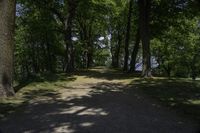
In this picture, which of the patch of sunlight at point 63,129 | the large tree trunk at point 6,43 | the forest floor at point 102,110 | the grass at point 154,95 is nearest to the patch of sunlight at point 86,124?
the forest floor at point 102,110

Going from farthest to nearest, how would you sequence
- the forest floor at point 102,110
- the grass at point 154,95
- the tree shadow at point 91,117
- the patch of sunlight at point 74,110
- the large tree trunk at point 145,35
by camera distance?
the large tree trunk at point 145,35, the grass at point 154,95, the patch of sunlight at point 74,110, the forest floor at point 102,110, the tree shadow at point 91,117

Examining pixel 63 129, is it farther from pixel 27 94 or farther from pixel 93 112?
pixel 27 94

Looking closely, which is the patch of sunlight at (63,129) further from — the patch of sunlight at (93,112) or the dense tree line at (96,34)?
the dense tree line at (96,34)

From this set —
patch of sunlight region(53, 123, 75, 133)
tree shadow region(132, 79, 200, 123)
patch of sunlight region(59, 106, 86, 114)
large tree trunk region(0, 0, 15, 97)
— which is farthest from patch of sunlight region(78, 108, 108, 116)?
large tree trunk region(0, 0, 15, 97)

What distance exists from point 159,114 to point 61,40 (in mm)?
31993

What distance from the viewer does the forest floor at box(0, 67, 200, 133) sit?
8086 mm

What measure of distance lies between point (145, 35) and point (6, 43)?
10592 millimetres

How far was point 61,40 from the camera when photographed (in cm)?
4106

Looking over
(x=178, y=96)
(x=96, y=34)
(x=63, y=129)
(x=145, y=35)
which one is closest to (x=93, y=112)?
(x=63, y=129)

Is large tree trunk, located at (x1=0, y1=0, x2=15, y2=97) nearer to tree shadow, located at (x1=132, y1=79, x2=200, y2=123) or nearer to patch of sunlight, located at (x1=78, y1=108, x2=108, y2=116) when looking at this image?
patch of sunlight, located at (x1=78, y1=108, x2=108, y2=116)

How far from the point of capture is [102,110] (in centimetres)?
1025

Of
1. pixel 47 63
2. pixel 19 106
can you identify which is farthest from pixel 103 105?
pixel 47 63

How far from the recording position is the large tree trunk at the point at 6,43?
39.9ft

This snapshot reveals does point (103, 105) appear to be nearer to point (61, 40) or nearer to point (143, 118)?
point (143, 118)
